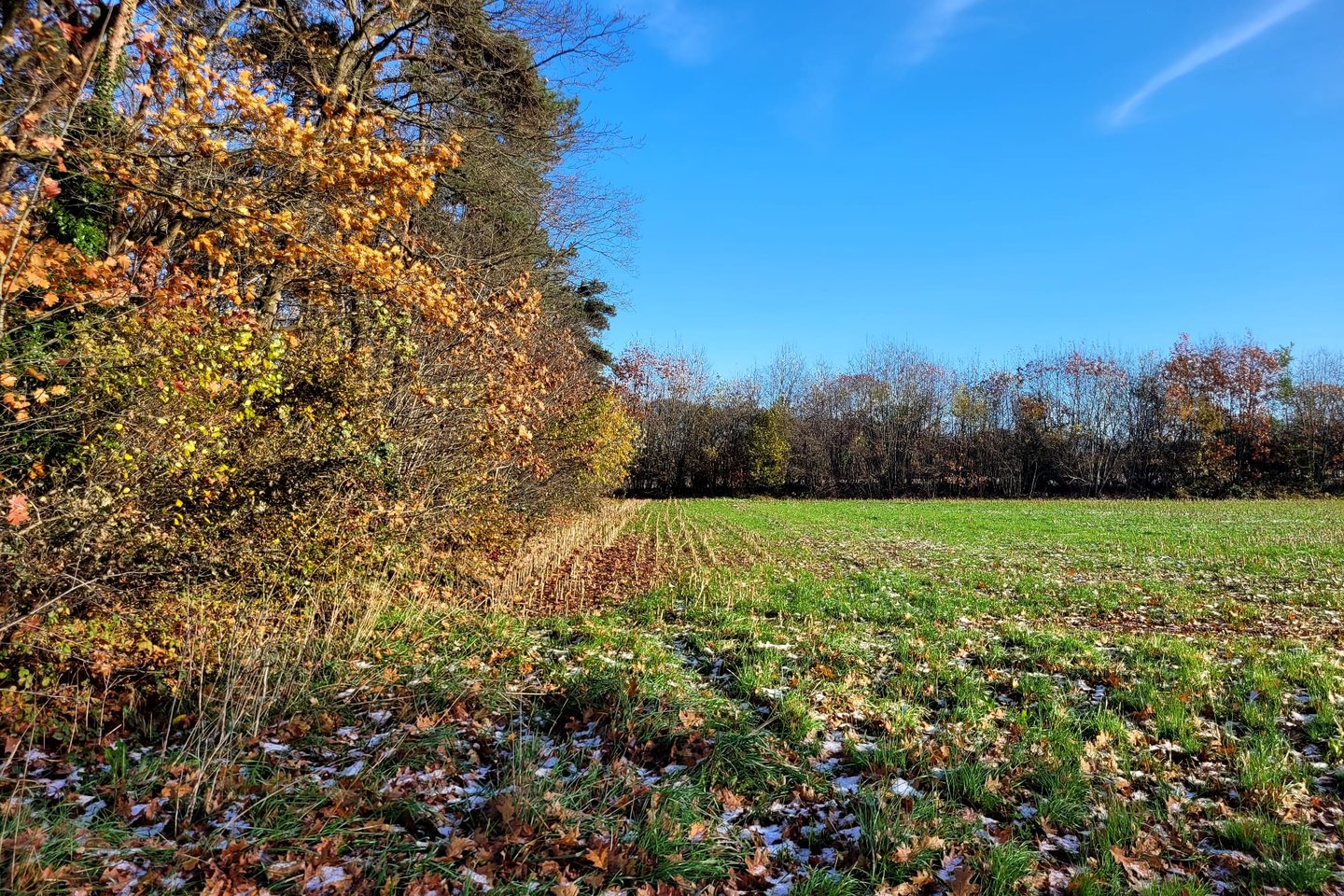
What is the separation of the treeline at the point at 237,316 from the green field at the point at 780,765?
6.19ft

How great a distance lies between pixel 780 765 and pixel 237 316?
658cm

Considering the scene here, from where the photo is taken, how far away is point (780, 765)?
413 cm

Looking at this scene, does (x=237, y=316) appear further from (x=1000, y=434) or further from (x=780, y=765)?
(x=1000, y=434)

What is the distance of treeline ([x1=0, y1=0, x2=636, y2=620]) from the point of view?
502 centimetres

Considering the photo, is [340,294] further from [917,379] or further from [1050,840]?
[917,379]

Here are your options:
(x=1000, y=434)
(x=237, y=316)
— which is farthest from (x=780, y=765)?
(x=1000, y=434)

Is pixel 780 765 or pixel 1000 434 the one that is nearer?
pixel 780 765

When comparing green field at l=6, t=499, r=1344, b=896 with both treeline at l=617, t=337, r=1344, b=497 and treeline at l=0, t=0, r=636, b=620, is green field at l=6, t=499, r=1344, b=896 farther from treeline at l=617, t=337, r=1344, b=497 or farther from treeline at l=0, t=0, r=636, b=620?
treeline at l=617, t=337, r=1344, b=497

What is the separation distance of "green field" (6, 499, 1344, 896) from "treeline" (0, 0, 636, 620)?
189 centimetres

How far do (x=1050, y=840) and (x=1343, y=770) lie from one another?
2.30 metres

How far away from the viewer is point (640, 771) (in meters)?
4.04

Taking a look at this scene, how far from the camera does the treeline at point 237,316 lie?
5023 millimetres

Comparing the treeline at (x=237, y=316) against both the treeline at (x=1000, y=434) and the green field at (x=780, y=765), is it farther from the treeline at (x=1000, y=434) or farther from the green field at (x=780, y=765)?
the treeline at (x=1000, y=434)

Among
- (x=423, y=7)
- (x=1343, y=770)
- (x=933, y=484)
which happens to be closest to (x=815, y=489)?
(x=933, y=484)
